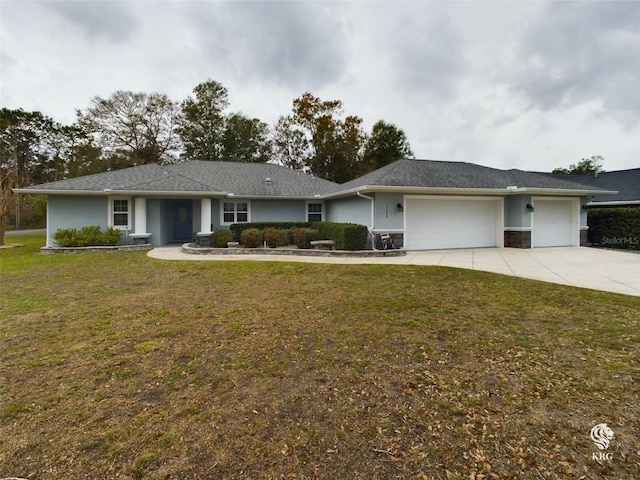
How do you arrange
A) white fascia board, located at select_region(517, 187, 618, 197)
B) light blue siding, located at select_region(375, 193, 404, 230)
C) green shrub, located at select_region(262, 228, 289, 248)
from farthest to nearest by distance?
1. green shrub, located at select_region(262, 228, 289, 248)
2. white fascia board, located at select_region(517, 187, 618, 197)
3. light blue siding, located at select_region(375, 193, 404, 230)

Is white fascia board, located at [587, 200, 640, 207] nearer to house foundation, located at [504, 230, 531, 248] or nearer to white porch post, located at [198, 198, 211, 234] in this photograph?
house foundation, located at [504, 230, 531, 248]

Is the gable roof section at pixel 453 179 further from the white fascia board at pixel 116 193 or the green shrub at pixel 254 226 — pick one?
the white fascia board at pixel 116 193

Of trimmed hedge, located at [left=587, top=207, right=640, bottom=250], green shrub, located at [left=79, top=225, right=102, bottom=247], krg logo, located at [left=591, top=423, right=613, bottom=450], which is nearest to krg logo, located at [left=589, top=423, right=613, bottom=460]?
krg logo, located at [left=591, top=423, right=613, bottom=450]

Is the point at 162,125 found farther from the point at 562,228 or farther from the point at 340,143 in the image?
the point at 562,228

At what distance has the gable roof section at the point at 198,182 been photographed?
13164 mm

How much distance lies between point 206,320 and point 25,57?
14.3 meters

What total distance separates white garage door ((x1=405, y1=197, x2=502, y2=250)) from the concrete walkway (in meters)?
0.64

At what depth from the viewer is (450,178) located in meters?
13.2

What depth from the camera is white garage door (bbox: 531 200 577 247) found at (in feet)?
43.9

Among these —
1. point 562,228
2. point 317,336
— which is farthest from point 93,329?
point 562,228

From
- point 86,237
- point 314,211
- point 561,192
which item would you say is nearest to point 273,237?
point 314,211

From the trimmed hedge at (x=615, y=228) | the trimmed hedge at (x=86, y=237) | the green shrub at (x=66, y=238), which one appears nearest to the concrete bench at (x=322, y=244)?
the trimmed hedge at (x=86, y=237)

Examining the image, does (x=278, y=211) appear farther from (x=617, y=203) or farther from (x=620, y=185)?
(x=620, y=185)

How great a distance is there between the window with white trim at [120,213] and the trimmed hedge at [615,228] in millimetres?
21331
